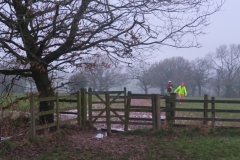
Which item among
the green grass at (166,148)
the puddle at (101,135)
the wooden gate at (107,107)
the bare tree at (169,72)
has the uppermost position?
the bare tree at (169,72)

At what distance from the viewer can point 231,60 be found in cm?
5053

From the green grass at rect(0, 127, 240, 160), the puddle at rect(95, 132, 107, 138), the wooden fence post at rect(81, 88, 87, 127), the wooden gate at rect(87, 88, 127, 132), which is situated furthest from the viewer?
the wooden fence post at rect(81, 88, 87, 127)

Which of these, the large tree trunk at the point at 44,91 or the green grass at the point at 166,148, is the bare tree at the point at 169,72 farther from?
the green grass at the point at 166,148

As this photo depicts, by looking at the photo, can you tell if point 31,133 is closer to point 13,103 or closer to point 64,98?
point 13,103

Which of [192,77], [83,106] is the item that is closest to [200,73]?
[192,77]

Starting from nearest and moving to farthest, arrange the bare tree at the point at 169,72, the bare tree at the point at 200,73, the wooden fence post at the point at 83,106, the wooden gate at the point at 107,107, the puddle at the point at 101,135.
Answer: the puddle at the point at 101,135 → the wooden gate at the point at 107,107 → the wooden fence post at the point at 83,106 → the bare tree at the point at 169,72 → the bare tree at the point at 200,73

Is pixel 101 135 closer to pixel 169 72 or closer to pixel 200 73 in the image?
pixel 169 72

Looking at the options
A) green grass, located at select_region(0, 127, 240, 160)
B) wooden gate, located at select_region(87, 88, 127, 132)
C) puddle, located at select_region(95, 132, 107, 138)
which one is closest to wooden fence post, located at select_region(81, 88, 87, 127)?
wooden gate, located at select_region(87, 88, 127, 132)

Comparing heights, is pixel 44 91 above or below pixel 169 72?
below

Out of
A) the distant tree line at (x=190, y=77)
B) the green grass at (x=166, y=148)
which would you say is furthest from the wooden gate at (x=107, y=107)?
the distant tree line at (x=190, y=77)

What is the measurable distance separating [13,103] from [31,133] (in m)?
1.52

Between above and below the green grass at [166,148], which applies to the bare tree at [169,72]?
above

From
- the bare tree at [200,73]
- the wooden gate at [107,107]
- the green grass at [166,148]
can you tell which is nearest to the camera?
the green grass at [166,148]

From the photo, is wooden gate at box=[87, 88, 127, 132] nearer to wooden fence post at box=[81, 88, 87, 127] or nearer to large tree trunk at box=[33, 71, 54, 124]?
wooden fence post at box=[81, 88, 87, 127]
